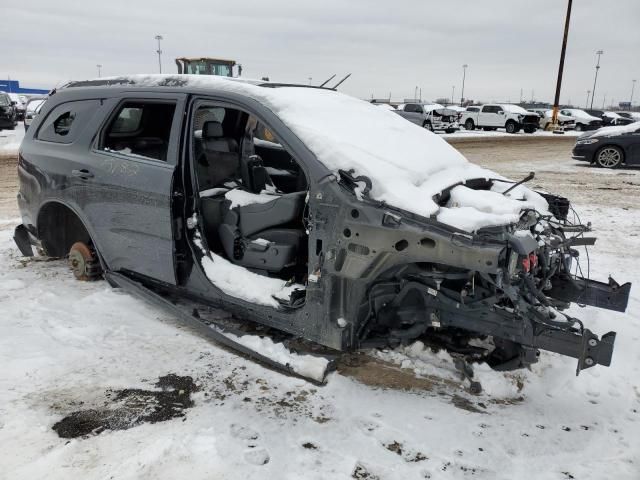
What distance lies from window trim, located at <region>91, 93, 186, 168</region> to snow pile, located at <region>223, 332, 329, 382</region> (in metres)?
1.29

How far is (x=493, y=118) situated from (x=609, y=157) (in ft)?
62.1

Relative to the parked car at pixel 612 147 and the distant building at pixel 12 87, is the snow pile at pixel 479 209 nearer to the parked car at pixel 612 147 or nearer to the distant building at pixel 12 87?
the parked car at pixel 612 147

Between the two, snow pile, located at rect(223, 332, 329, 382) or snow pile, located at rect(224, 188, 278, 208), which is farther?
snow pile, located at rect(224, 188, 278, 208)

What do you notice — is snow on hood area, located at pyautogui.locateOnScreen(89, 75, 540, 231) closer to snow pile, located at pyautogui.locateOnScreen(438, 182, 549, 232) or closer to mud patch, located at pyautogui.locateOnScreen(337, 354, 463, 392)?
snow pile, located at pyautogui.locateOnScreen(438, 182, 549, 232)

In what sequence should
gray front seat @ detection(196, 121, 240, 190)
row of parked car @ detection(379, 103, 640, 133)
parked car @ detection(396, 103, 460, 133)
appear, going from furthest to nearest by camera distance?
row of parked car @ detection(379, 103, 640, 133) < parked car @ detection(396, 103, 460, 133) < gray front seat @ detection(196, 121, 240, 190)

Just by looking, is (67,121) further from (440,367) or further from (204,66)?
(204,66)

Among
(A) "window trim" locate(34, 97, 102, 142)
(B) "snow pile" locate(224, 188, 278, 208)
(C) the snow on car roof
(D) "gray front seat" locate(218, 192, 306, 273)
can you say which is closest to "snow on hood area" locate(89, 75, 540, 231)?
(A) "window trim" locate(34, 97, 102, 142)

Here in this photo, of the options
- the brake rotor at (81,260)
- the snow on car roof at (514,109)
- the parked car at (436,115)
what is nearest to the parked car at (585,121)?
the snow on car roof at (514,109)

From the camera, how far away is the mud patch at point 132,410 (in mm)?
2727

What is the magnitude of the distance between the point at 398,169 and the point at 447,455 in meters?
1.59

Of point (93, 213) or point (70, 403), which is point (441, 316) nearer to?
point (70, 403)

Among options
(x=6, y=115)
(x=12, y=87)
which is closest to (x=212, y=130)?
(x=6, y=115)

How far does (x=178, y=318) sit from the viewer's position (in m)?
3.98

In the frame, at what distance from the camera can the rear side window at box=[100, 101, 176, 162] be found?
4.19 metres
